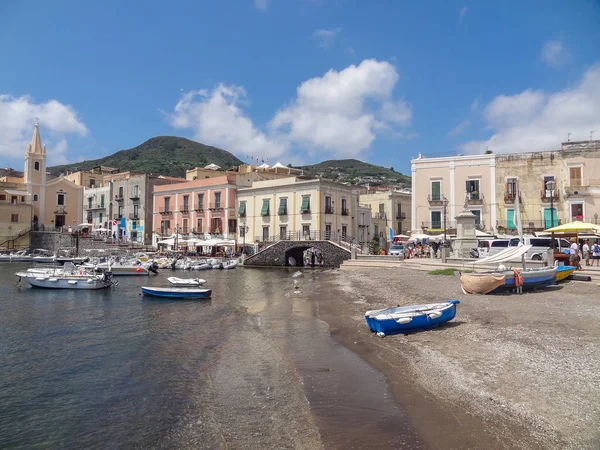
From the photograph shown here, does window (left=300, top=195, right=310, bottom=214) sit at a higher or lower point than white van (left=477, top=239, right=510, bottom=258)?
higher

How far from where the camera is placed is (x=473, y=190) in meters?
42.6

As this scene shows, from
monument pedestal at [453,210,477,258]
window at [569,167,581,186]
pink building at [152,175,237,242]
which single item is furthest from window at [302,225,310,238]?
window at [569,167,581,186]

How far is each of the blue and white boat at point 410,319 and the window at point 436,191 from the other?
32293 millimetres

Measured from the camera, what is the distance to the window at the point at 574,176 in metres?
39.1

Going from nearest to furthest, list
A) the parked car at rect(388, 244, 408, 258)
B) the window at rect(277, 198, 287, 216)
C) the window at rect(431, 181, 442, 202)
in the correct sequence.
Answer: the parked car at rect(388, 244, 408, 258), the window at rect(431, 181, 442, 202), the window at rect(277, 198, 287, 216)

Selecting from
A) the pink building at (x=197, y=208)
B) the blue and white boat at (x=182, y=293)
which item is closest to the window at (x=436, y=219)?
the pink building at (x=197, y=208)

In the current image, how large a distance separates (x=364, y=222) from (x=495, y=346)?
146ft

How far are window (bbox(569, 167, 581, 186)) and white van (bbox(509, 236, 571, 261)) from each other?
11322mm

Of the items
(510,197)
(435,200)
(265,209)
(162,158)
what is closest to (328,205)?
(265,209)

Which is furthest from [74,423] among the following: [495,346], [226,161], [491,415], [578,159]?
[226,161]

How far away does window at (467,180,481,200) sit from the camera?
139ft

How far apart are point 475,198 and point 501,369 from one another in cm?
3610

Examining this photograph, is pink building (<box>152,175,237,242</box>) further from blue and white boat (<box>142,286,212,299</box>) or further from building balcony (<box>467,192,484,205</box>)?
blue and white boat (<box>142,286,212,299</box>)

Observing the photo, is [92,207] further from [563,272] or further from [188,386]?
[563,272]
